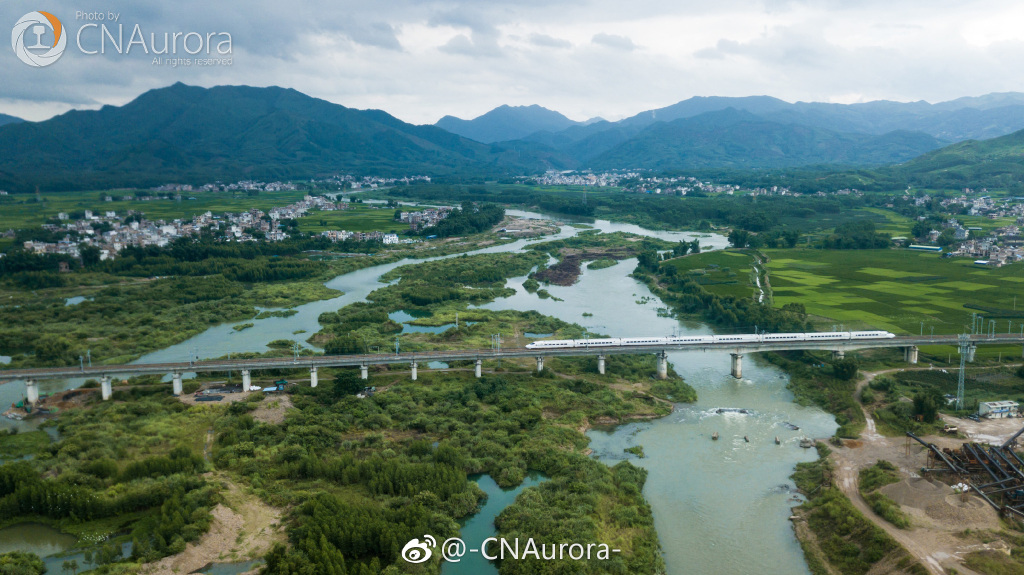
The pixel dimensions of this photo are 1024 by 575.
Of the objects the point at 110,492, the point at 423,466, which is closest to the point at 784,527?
the point at 423,466

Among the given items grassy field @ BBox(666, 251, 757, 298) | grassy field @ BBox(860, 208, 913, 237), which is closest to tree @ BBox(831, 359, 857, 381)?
grassy field @ BBox(666, 251, 757, 298)

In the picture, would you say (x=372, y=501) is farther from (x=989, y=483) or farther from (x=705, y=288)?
(x=705, y=288)

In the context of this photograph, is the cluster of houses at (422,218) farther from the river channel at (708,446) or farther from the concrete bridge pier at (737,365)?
the concrete bridge pier at (737,365)

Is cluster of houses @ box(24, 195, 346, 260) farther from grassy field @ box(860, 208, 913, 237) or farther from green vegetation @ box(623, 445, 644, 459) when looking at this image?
grassy field @ box(860, 208, 913, 237)

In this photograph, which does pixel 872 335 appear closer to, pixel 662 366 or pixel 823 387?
pixel 823 387

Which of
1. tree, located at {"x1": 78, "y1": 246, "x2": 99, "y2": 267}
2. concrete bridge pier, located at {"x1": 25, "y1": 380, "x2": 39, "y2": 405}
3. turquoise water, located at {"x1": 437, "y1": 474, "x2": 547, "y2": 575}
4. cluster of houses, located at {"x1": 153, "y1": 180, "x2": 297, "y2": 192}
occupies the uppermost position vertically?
cluster of houses, located at {"x1": 153, "y1": 180, "x2": 297, "y2": 192}

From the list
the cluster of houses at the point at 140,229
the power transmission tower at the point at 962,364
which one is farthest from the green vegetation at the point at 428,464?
the cluster of houses at the point at 140,229
